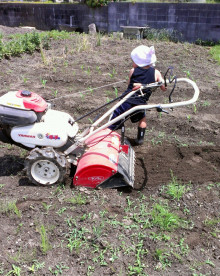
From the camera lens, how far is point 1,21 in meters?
15.9

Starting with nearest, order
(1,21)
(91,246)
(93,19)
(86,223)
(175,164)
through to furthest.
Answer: (91,246) < (86,223) < (175,164) < (93,19) < (1,21)

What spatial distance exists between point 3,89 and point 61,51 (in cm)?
333

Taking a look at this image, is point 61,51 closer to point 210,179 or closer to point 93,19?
point 93,19

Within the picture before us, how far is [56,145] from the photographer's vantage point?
3.24 metres

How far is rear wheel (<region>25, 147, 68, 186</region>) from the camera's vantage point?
3098 mm

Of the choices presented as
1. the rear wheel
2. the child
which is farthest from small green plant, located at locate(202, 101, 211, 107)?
the rear wheel

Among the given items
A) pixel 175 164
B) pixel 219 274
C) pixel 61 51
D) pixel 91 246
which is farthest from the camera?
pixel 61 51

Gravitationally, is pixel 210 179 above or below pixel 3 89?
below

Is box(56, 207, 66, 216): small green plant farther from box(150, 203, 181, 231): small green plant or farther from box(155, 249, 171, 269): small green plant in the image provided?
box(155, 249, 171, 269): small green plant

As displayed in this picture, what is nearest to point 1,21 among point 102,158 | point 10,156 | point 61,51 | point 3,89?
point 61,51

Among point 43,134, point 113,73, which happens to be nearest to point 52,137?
point 43,134

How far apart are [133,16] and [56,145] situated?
400 inches

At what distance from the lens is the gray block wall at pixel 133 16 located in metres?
10.9

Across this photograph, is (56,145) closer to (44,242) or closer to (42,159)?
(42,159)
